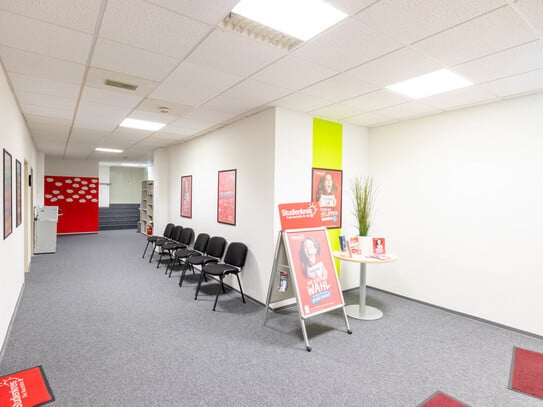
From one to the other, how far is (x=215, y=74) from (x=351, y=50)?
4.24 feet

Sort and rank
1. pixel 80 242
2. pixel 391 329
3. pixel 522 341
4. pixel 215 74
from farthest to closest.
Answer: pixel 80 242, pixel 391 329, pixel 522 341, pixel 215 74

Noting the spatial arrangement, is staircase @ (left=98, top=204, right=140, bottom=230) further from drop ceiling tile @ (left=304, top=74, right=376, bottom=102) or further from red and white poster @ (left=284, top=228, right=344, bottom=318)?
drop ceiling tile @ (left=304, top=74, right=376, bottom=102)

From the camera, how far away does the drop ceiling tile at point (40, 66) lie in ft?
8.61

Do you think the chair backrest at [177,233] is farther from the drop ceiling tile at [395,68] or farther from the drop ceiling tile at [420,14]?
the drop ceiling tile at [420,14]

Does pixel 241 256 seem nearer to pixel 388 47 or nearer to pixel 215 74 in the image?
pixel 215 74

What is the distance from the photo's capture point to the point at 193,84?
10.8 ft

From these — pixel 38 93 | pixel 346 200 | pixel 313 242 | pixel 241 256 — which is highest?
pixel 38 93

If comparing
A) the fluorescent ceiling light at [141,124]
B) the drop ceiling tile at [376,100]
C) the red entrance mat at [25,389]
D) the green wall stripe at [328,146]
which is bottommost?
the red entrance mat at [25,389]

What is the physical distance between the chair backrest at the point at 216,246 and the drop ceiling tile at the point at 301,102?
7.46 feet

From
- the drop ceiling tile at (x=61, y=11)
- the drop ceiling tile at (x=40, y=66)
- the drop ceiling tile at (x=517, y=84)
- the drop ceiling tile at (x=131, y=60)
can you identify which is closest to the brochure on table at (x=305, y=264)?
the drop ceiling tile at (x=131, y=60)

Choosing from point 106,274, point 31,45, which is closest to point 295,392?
point 31,45

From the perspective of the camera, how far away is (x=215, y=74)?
9.91 feet

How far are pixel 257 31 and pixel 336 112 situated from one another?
218cm

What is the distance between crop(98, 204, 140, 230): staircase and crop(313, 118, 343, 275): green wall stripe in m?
10.8
